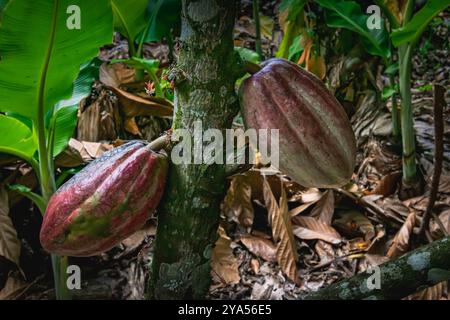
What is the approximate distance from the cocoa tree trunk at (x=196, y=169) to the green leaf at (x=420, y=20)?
2.54 feet

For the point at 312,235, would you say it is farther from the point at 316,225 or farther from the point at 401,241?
the point at 401,241

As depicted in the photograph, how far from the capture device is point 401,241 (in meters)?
1.47

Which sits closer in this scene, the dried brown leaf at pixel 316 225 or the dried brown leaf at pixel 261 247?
the dried brown leaf at pixel 261 247

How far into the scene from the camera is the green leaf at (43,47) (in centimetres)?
85

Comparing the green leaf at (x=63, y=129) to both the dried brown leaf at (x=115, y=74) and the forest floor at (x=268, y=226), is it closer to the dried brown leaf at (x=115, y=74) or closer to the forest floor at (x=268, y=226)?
the forest floor at (x=268, y=226)

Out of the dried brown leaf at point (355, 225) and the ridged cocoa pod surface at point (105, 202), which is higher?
the ridged cocoa pod surface at point (105, 202)

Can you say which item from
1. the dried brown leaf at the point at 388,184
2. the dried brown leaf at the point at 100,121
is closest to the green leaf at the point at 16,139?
the dried brown leaf at the point at 100,121

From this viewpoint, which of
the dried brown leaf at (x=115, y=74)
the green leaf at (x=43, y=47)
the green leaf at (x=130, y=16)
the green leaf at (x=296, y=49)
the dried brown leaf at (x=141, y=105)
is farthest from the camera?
the green leaf at (x=296, y=49)

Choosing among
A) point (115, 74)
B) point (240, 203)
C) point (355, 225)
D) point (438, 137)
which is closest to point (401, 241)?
point (355, 225)

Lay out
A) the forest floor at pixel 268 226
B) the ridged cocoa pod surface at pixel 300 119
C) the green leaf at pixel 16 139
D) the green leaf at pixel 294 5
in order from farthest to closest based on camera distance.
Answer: the green leaf at pixel 294 5, the forest floor at pixel 268 226, the green leaf at pixel 16 139, the ridged cocoa pod surface at pixel 300 119

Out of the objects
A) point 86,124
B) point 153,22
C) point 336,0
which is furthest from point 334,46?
point 86,124

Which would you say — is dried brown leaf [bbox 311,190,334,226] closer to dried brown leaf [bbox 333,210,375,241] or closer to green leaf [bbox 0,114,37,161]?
dried brown leaf [bbox 333,210,375,241]

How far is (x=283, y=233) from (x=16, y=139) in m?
0.84

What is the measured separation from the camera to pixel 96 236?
0.75m
